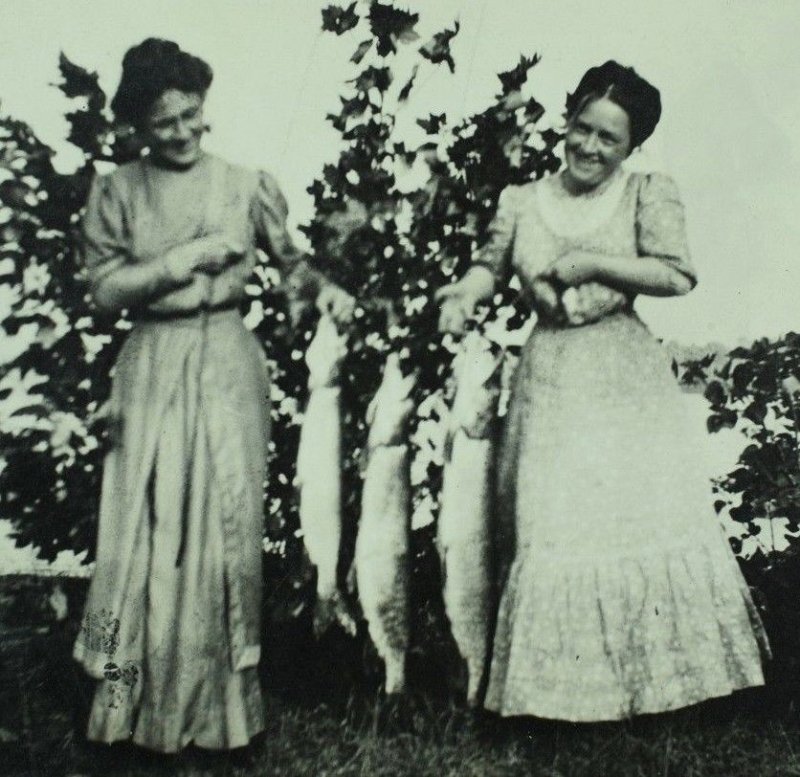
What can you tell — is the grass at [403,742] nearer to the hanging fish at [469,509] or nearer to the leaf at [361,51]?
the hanging fish at [469,509]

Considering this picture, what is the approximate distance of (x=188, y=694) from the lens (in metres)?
3.19

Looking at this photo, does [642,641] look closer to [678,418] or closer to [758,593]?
[678,418]

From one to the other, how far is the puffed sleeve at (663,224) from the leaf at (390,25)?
4.04 feet

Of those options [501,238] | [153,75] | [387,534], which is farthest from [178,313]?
[501,238]

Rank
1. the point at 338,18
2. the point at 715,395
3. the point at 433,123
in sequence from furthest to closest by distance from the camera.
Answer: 1. the point at 715,395
2. the point at 433,123
3. the point at 338,18

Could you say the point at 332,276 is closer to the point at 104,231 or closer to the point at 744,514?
the point at 104,231

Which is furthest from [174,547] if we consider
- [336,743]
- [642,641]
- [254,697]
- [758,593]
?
[758,593]

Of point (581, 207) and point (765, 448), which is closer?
point (581, 207)

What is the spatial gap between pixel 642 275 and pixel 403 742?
1962 millimetres

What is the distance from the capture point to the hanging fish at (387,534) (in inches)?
144

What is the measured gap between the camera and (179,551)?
3250 mm

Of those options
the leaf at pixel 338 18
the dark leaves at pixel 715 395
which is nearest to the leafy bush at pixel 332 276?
the leaf at pixel 338 18

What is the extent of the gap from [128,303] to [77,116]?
1.11 meters

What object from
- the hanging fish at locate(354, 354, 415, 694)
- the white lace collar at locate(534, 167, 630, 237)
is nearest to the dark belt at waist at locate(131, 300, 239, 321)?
the hanging fish at locate(354, 354, 415, 694)
